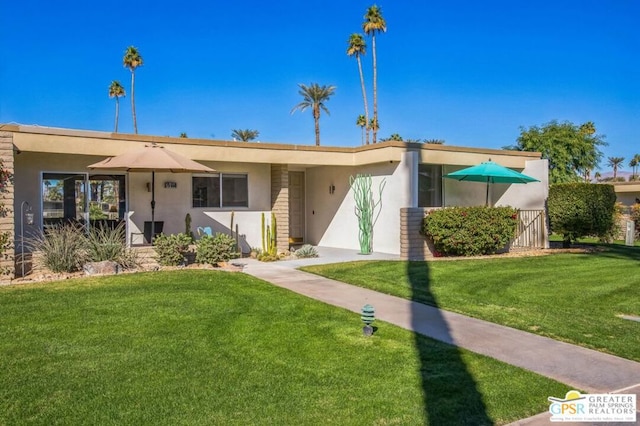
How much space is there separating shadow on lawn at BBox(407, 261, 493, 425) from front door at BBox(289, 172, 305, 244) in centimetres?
1102

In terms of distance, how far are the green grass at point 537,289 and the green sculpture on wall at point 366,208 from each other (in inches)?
109

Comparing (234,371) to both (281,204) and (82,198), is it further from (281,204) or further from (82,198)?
(281,204)

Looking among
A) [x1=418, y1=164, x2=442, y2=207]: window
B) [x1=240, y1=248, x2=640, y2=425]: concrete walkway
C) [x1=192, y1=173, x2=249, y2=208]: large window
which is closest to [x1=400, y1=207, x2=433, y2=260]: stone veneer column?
[x1=418, y1=164, x2=442, y2=207]: window

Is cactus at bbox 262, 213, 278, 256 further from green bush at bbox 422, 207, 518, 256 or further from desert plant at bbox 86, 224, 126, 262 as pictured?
desert plant at bbox 86, 224, 126, 262

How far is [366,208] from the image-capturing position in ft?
49.6

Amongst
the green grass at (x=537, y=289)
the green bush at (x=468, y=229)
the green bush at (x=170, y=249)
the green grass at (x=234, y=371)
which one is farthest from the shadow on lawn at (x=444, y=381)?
the green bush at (x=468, y=229)

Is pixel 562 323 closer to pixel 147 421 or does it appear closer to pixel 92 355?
pixel 147 421

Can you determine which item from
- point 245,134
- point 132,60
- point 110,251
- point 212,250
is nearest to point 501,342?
point 212,250

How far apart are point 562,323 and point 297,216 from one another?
12.2m

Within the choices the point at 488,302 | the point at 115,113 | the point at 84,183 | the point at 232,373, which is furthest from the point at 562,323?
the point at 115,113

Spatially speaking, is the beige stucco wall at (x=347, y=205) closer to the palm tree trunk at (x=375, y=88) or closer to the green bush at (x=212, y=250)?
the green bush at (x=212, y=250)

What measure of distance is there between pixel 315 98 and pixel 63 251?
36747 millimetres

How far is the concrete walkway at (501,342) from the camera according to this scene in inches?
182

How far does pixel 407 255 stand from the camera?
44.3 feet
